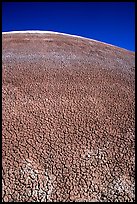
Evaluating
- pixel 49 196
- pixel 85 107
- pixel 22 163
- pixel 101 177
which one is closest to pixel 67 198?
pixel 49 196

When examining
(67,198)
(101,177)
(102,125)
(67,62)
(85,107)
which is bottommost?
(67,198)

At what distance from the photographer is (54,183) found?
6.56 ft

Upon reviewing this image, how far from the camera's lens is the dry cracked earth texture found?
78.7 inches

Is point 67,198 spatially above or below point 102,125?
below

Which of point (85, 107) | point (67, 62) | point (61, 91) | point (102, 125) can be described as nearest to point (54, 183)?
point (102, 125)

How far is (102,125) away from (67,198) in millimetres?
893

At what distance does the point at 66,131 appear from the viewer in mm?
2410

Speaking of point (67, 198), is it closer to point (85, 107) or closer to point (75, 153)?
point (75, 153)

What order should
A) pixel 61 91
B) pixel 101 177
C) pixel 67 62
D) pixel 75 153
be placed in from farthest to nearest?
pixel 67 62 → pixel 61 91 → pixel 75 153 → pixel 101 177

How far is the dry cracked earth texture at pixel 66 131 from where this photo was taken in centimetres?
200

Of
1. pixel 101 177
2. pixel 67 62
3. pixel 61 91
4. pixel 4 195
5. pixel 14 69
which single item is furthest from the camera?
pixel 67 62

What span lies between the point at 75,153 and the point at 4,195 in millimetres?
719

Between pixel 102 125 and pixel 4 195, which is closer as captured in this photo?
pixel 4 195

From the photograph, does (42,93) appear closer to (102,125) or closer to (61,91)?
(61,91)
